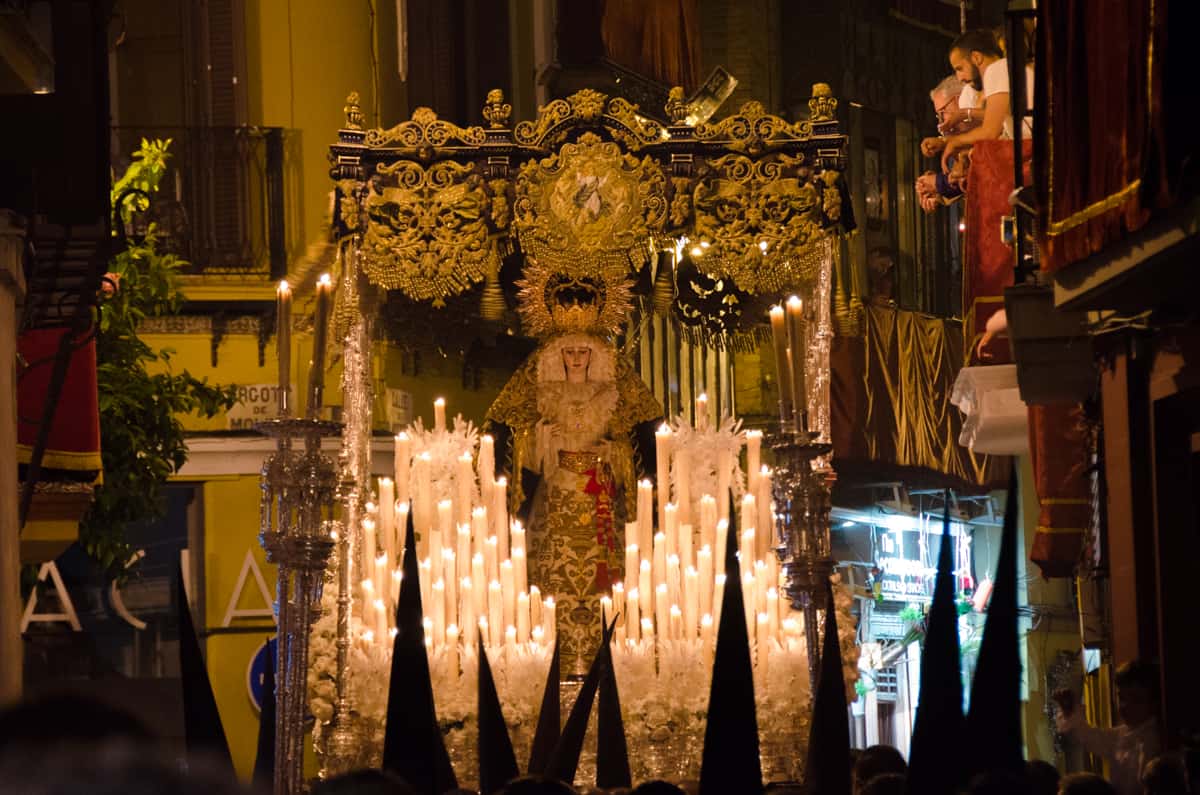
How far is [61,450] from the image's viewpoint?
1030 cm

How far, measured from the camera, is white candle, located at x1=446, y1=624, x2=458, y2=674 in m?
11.6

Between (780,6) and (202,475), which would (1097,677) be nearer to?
(202,475)

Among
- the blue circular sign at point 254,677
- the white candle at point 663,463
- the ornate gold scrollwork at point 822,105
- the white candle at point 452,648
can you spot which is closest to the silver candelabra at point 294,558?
the white candle at point 452,648

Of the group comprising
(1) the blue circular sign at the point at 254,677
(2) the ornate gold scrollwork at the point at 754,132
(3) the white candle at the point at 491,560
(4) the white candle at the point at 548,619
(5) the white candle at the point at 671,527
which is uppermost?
(2) the ornate gold scrollwork at the point at 754,132

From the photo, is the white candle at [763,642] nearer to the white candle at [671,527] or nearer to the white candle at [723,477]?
the white candle at [671,527]

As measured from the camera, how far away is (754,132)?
11.9 metres

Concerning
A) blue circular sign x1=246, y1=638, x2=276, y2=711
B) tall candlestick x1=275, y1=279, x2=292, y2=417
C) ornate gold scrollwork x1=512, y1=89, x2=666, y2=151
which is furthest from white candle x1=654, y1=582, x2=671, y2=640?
blue circular sign x1=246, y1=638, x2=276, y2=711

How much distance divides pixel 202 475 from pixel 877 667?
27.8ft

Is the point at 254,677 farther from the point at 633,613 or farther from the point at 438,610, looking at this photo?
the point at 633,613

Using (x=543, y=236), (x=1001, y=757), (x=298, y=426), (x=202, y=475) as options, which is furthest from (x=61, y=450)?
(x=202, y=475)

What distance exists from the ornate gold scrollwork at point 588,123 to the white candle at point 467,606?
237 cm

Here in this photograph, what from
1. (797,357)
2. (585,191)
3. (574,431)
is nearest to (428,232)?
(585,191)

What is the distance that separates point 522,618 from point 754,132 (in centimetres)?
287

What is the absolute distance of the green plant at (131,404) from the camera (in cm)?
1219
